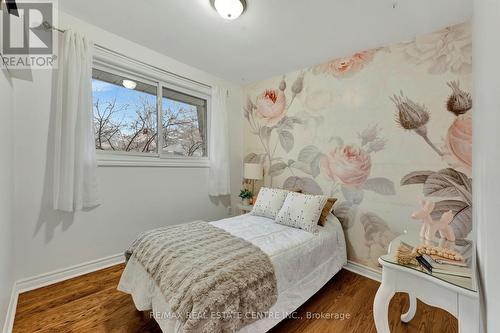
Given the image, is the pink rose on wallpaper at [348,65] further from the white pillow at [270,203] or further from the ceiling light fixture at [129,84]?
the ceiling light fixture at [129,84]

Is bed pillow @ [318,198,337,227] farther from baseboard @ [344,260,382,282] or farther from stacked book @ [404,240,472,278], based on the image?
stacked book @ [404,240,472,278]

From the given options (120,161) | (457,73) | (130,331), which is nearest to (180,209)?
(120,161)

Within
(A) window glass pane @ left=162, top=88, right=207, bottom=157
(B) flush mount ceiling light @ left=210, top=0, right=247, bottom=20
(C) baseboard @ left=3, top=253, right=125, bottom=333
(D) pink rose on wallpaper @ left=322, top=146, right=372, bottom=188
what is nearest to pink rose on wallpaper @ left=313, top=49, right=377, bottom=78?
(D) pink rose on wallpaper @ left=322, top=146, right=372, bottom=188

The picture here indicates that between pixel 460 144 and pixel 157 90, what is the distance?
324 cm

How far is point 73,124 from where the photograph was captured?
1.90 metres

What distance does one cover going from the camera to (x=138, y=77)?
2.52 metres

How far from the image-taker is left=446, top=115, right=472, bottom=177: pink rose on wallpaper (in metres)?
1.77

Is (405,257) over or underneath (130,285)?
→ over

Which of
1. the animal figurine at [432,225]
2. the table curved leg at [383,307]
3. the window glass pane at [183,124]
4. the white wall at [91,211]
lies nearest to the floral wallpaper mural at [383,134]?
the animal figurine at [432,225]

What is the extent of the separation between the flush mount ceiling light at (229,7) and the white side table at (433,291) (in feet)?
6.87

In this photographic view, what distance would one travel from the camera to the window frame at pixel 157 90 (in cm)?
223

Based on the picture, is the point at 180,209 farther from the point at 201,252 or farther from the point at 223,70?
the point at 223,70

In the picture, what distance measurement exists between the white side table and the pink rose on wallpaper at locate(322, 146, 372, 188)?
42.8 inches

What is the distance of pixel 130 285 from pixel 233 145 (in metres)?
2.36
